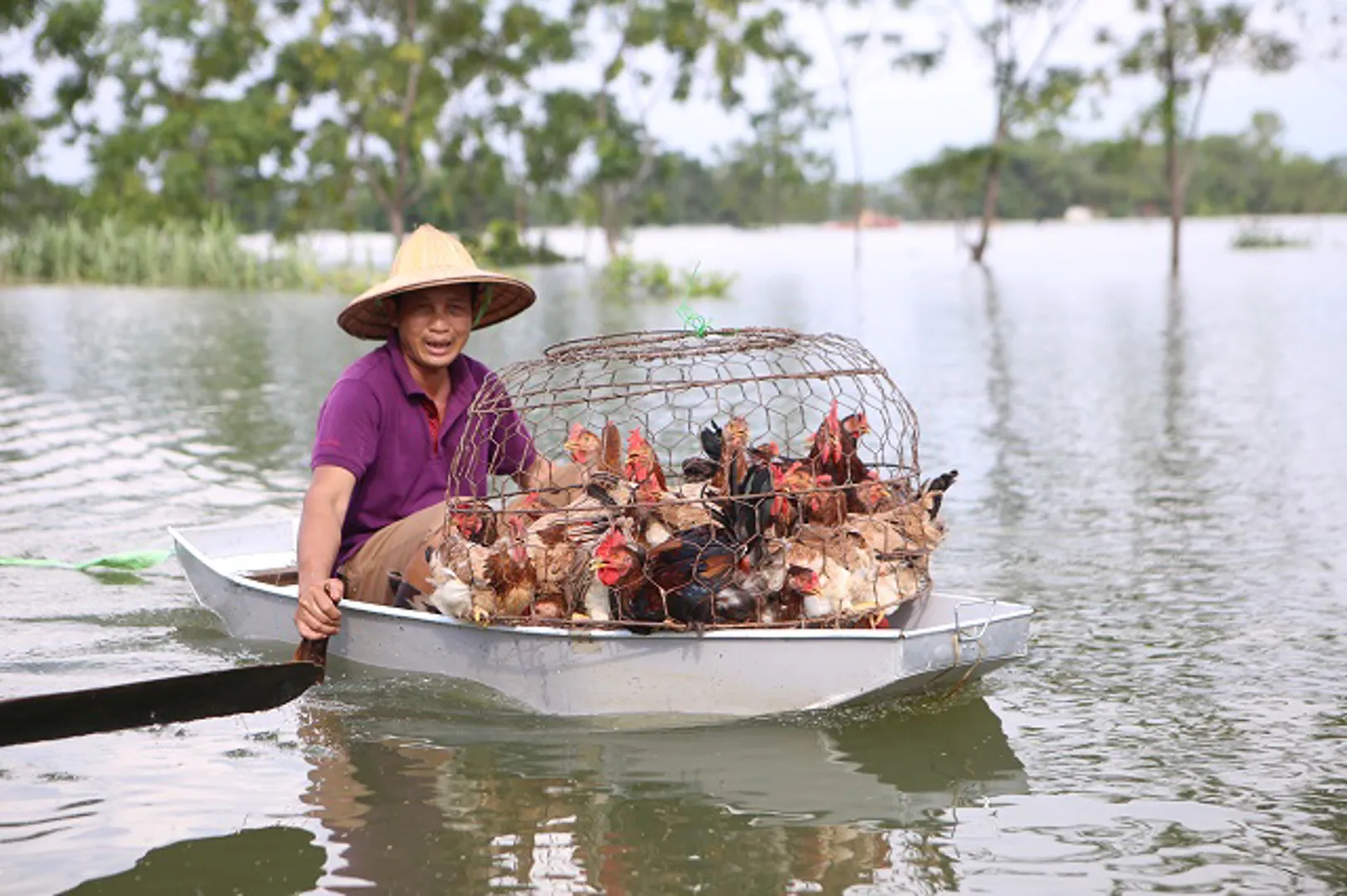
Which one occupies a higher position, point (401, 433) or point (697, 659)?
point (401, 433)

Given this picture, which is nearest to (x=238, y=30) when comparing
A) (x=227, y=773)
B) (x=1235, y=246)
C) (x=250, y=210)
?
(x=250, y=210)

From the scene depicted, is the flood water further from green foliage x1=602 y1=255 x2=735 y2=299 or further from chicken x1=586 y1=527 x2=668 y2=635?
green foliage x1=602 y1=255 x2=735 y2=299

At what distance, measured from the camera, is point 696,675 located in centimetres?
467

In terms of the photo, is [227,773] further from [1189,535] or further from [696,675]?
[1189,535]

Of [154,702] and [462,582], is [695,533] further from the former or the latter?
[154,702]

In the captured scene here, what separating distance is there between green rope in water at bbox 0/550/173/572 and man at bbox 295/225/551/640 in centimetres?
199

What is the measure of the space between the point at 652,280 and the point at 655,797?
21.5 metres

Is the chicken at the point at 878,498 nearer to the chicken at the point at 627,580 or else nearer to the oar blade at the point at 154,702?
the chicken at the point at 627,580

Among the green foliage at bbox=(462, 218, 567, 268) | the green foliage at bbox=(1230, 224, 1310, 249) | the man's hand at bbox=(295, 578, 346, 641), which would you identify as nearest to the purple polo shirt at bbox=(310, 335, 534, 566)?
the man's hand at bbox=(295, 578, 346, 641)

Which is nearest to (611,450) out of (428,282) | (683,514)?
(683,514)

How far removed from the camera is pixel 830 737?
4.84 metres

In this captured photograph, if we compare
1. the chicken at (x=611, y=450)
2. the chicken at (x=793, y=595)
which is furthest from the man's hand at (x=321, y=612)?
the chicken at (x=793, y=595)

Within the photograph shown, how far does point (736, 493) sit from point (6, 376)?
11.3m

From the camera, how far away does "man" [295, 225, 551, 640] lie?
16.6 feet
